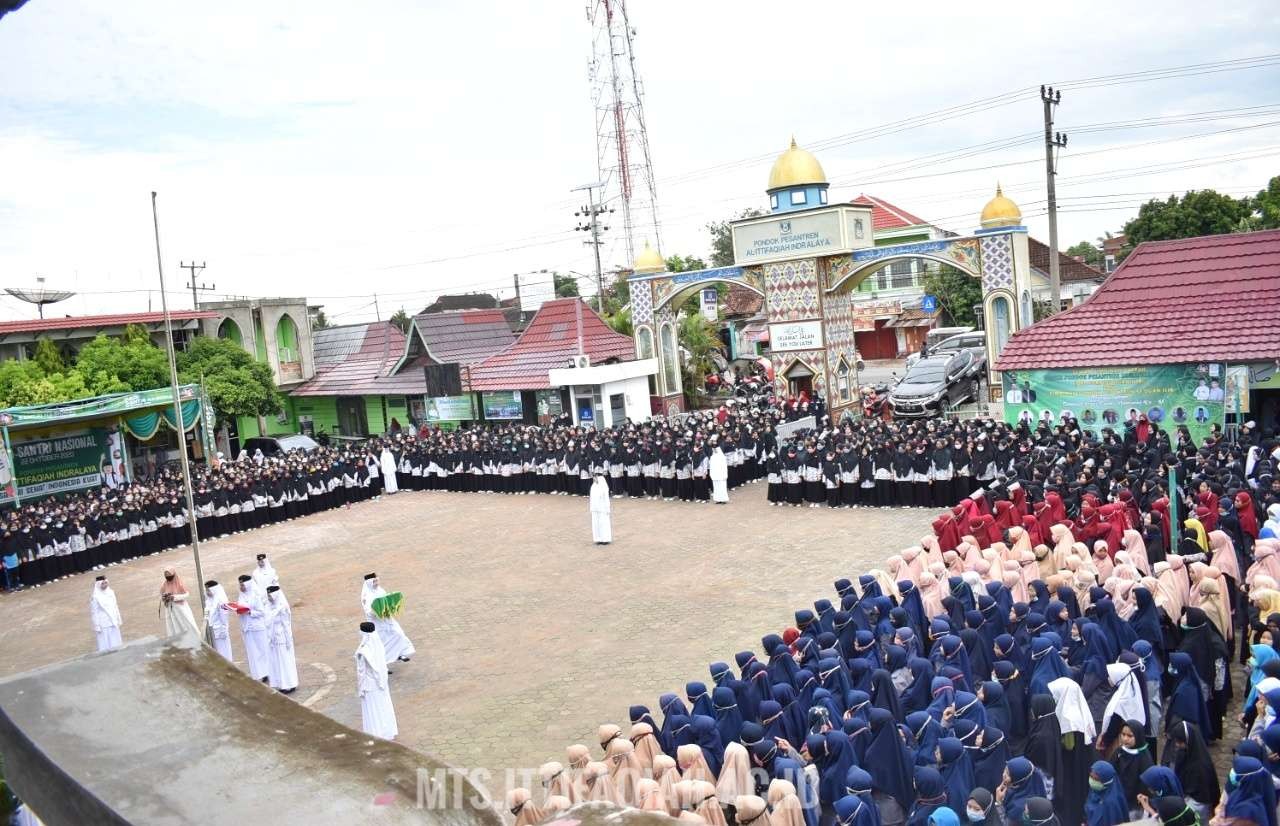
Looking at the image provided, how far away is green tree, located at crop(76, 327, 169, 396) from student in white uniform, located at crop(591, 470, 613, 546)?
1511cm

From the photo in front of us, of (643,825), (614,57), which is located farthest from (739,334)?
(643,825)

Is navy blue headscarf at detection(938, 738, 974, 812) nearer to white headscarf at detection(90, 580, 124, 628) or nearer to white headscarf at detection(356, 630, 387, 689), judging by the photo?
white headscarf at detection(356, 630, 387, 689)

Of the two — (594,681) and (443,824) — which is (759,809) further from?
(594,681)

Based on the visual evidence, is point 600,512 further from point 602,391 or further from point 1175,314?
point 1175,314

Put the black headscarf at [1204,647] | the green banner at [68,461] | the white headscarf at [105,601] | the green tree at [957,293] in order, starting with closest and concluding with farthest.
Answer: the black headscarf at [1204,647]
the white headscarf at [105,601]
the green banner at [68,461]
the green tree at [957,293]

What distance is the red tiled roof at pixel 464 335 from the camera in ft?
102

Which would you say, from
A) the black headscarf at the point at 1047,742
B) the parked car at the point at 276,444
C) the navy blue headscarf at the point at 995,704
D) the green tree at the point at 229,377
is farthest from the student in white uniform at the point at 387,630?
the green tree at the point at 229,377

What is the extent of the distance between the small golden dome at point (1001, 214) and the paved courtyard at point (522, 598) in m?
8.24

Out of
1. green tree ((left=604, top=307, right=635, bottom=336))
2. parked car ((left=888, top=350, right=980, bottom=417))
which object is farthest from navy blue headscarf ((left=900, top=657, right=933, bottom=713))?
green tree ((left=604, top=307, right=635, bottom=336))

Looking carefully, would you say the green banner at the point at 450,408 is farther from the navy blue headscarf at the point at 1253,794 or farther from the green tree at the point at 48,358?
the navy blue headscarf at the point at 1253,794

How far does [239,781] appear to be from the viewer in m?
2.88

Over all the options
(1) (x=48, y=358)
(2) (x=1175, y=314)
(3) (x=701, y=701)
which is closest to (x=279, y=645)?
(3) (x=701, y=701)

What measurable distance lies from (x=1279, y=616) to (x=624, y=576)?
8.68 meters

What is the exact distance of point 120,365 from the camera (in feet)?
88.0
